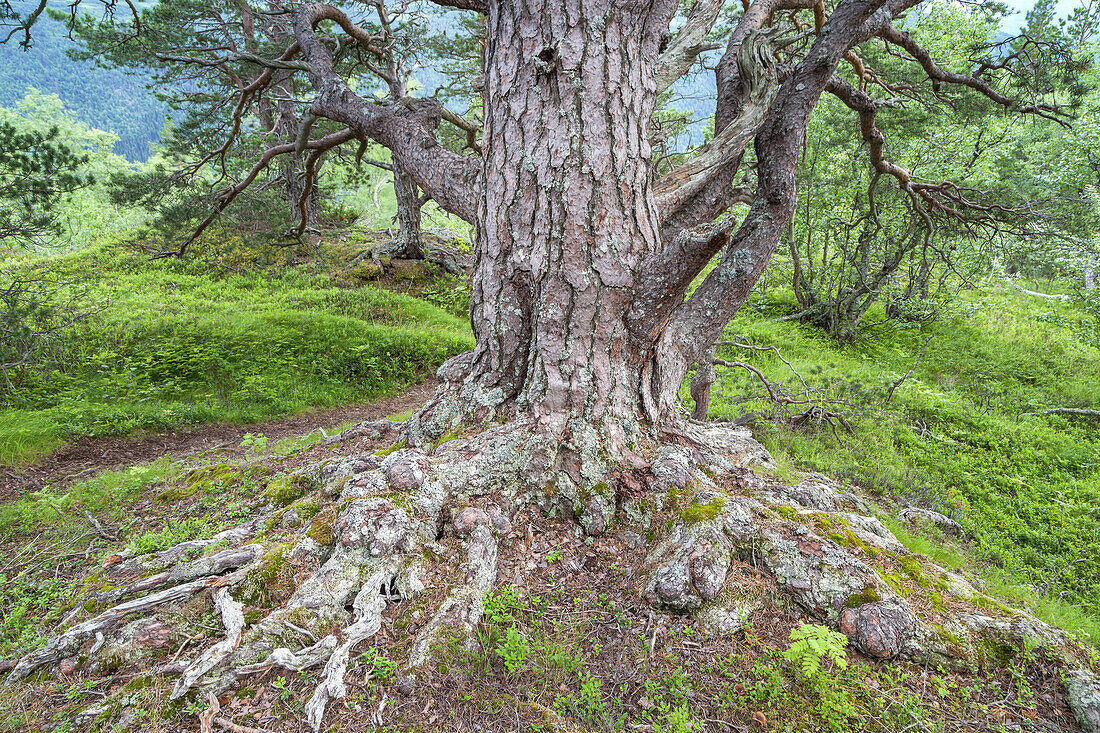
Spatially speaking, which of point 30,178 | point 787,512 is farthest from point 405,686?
point 30,178

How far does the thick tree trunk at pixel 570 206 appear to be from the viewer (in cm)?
279

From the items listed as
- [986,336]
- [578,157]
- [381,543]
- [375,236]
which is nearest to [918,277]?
[986,336]

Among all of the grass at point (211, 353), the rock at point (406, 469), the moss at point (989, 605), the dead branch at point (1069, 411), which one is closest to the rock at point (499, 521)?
the rock at point (406, 469)

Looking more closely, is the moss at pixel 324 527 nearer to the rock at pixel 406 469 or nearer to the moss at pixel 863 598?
the rock at pixel 406 469

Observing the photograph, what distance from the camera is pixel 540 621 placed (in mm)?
2166

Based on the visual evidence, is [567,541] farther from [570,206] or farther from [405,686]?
[570,206]

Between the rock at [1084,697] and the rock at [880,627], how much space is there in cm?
50

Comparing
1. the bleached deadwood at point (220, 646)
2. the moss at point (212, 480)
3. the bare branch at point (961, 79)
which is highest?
the bare branch at point (961, 79)

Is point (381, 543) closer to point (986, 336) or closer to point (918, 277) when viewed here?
point (918, 277)

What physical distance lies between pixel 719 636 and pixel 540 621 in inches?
31.6

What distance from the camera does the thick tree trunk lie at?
9.14ft

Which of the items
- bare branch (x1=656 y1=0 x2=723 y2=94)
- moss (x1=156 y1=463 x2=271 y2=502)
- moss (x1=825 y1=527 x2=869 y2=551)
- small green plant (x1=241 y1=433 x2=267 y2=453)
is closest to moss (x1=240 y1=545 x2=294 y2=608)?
moss (x1=156 y1=463 x2=271 y2=502)

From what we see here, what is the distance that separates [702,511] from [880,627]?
855 mm

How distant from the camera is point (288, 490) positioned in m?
3.03
